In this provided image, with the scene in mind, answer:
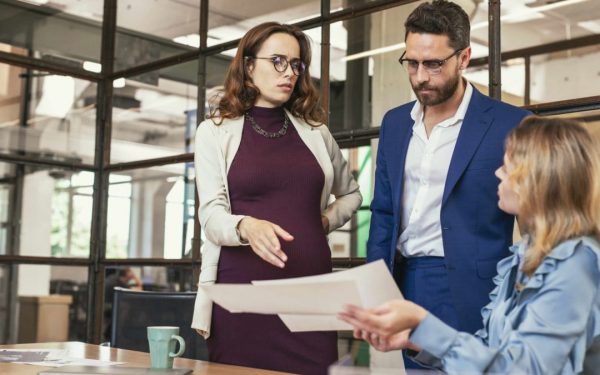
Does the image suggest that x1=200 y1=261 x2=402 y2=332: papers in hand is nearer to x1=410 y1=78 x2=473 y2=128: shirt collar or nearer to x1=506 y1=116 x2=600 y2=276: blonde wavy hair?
x1=506 y1=116 x2=600 y2=276: blonde wavy hair

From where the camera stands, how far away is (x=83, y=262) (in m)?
4.23

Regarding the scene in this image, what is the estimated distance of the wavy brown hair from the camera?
2.27 meters

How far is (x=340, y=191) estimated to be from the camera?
8.00ft

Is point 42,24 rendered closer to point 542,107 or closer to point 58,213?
point 58,213

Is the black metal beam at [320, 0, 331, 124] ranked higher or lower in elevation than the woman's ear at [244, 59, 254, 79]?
higher

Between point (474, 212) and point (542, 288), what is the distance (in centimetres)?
69

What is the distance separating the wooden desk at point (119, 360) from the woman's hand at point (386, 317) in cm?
43

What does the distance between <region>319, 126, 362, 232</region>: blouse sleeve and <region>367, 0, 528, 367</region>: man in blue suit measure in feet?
0.70

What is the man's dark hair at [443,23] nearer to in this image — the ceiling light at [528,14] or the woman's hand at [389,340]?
the ceiling light at [528,14]

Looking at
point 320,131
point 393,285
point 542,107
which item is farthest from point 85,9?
point 393,285

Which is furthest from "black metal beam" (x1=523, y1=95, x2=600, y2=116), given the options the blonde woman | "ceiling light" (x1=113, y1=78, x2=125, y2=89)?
"ceiling light" (x1=113, y1=78, x2=125, y2=89)

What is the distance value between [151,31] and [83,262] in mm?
1252

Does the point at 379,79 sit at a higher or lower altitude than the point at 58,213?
higher

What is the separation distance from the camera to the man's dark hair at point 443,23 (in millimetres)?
1984
